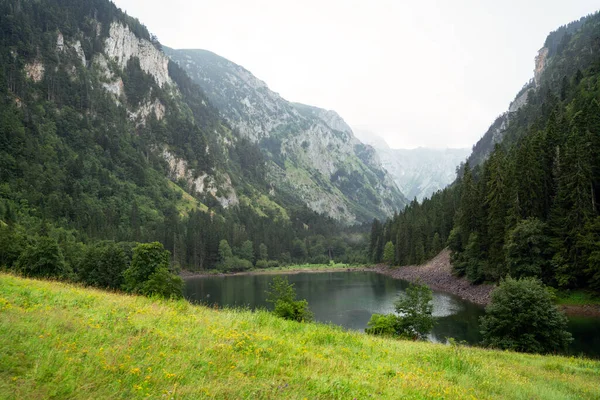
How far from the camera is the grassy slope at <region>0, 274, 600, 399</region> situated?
6500mm

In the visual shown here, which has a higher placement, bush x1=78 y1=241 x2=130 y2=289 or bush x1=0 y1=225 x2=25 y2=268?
→ bush x1=0 y1=225 x2=25 y2=268

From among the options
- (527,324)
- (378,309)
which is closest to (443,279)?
(378,309)

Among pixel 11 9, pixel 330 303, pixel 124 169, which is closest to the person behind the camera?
pixel 330 303

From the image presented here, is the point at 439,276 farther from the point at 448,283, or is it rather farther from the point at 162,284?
the point at 162,284

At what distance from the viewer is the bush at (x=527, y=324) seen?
98.7 feet

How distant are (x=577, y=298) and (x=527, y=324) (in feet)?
89.0

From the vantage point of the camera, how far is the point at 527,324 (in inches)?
1214

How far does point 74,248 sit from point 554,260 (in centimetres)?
10012

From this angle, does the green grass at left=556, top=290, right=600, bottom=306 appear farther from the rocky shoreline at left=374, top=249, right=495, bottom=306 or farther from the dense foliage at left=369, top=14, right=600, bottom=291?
the rocky shoreline at left=374, top=249, right=495, bottom=306

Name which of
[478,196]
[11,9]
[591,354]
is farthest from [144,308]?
[11,9]

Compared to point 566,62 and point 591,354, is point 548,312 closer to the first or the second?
point 591,354

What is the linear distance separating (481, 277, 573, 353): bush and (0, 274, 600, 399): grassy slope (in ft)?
51.9

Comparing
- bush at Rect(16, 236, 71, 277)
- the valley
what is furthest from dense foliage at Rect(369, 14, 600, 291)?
bush at Rect(16, 236, 71, 277)

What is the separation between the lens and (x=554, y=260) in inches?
2101
